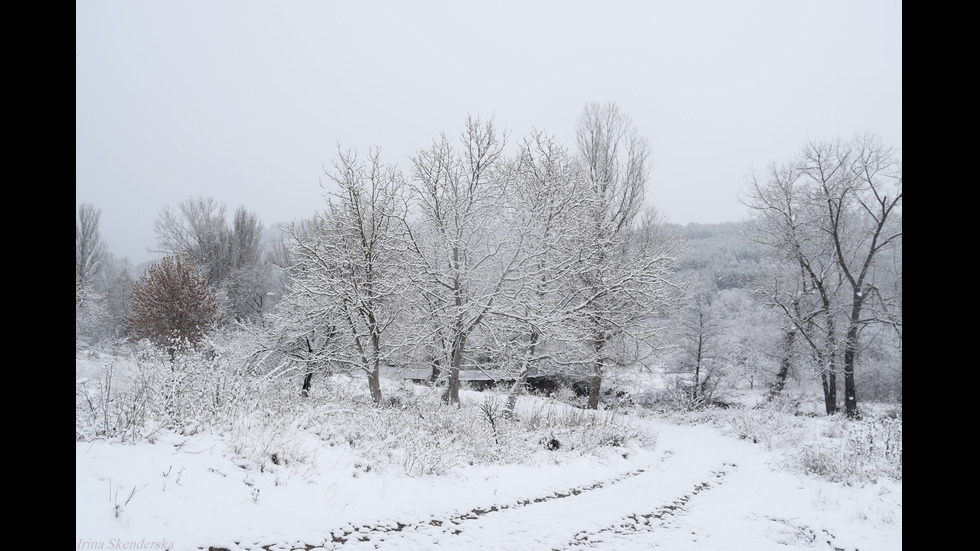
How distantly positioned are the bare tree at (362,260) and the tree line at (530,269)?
62mm

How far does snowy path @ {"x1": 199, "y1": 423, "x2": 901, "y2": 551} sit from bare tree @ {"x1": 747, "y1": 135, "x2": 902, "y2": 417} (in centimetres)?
1265

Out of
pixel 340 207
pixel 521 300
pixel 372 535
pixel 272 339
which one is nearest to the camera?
pixel 372 535

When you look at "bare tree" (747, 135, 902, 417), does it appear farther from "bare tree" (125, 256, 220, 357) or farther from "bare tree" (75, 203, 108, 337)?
"bare tree" (75, 203, 108, 337)

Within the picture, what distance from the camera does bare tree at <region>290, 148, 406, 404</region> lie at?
12891 millimetres

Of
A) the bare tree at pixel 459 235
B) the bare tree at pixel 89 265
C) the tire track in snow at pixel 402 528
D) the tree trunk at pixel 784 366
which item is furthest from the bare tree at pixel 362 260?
the bare tree at pixel 89 265

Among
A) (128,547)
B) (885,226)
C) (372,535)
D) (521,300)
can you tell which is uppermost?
(885,226)

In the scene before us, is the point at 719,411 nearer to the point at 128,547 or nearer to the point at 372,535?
the point at 372,535

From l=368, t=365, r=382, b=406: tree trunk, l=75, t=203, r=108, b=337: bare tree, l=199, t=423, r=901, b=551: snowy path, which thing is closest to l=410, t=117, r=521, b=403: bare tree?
l=368, t=365, r=382, b=406: tree trunk

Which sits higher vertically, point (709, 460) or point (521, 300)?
point (521, 300)

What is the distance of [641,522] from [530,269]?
28.1 ft

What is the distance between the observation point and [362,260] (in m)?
13.0

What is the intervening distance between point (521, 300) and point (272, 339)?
8.48 meters
